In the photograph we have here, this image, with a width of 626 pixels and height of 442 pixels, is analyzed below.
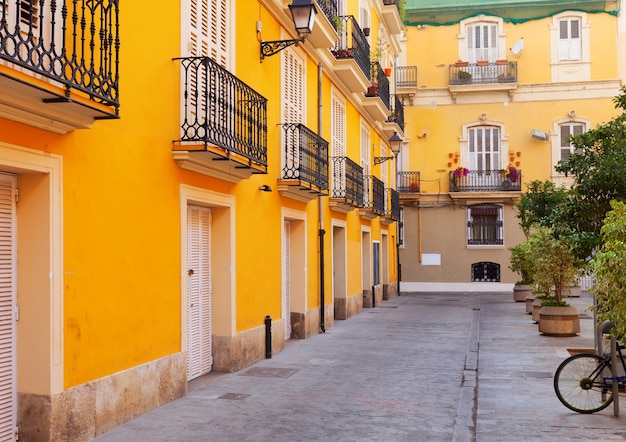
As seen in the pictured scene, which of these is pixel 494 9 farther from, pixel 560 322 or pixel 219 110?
pixel 219 110

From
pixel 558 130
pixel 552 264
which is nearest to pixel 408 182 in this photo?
pixel 558 130

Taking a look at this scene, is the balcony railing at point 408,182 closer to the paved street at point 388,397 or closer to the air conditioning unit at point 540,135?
the air conditioning unit at point 540,135

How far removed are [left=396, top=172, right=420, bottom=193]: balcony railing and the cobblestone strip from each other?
18.5 m

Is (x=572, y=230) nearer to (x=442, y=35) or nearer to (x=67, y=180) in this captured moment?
(x=67, y=180)

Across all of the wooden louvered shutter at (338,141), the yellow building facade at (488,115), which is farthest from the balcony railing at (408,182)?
the wooden louvered shutter at (338,141)

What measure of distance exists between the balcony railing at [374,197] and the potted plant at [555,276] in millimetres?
6448

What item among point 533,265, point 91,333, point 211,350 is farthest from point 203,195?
point 533,265

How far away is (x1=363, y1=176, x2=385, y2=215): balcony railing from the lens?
72.2 ft

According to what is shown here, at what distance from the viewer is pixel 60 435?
6418 mm

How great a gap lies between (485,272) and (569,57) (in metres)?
10.4

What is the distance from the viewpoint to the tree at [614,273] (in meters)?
7.61

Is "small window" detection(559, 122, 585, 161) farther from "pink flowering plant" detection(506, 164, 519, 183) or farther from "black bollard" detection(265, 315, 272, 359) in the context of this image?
"black bollard" detection(265, 315, 272, 359)

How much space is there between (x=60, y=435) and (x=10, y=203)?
2.14m

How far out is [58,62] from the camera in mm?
6297
